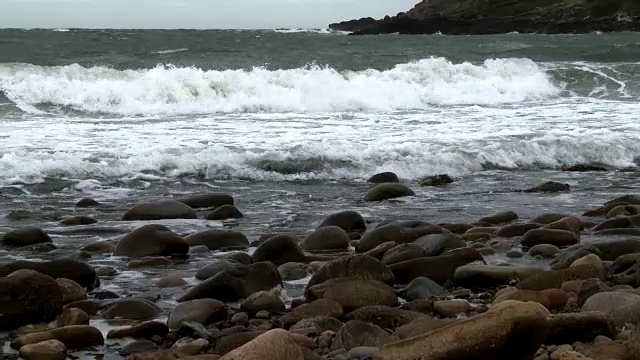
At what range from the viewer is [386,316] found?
443 centimetres

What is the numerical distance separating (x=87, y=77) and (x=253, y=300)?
1473 centimetres

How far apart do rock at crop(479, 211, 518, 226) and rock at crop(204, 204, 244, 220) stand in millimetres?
2206

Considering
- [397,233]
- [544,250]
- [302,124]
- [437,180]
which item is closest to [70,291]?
[397,233]

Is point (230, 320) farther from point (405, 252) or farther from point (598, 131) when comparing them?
point (598, 131)

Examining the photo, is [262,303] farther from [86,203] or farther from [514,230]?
[86,203]

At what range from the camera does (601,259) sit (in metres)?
5.79

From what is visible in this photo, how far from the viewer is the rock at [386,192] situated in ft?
29.1

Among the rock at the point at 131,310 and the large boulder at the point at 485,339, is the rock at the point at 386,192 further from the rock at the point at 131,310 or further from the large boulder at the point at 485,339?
the large boulder at the point at 485,339

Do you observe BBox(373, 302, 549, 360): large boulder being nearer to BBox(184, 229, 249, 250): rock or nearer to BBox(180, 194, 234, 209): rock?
BBox(184, 229, 249, 250): rock

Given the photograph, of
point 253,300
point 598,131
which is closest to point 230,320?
point 253,300

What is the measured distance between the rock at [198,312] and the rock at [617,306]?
6.22ft

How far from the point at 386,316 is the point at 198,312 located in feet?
3.32

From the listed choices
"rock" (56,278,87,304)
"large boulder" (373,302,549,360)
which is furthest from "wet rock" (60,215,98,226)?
"large boulder" (373,302,549,360)

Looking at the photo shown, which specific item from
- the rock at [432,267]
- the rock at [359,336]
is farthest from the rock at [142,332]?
the rock at [432,267]
